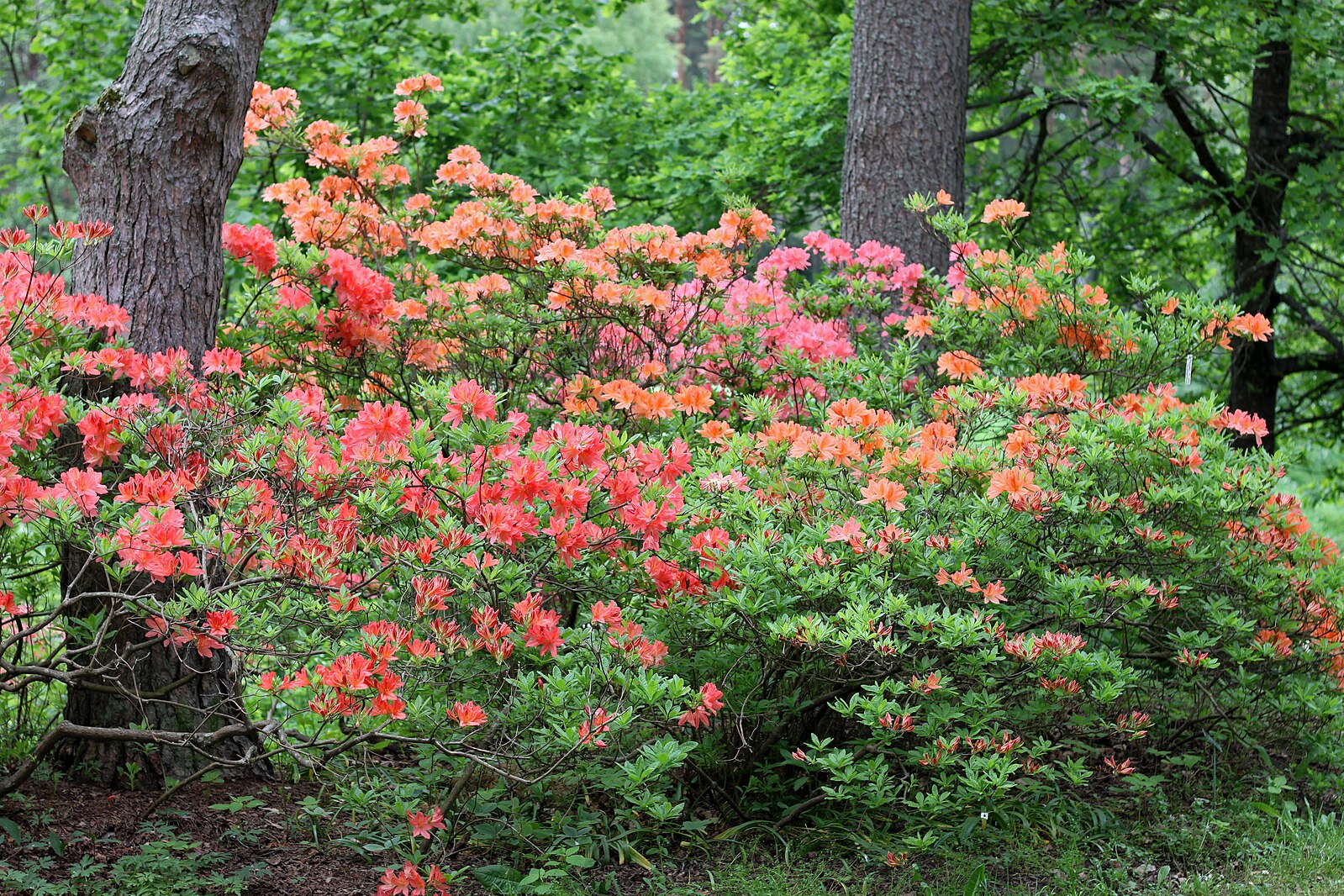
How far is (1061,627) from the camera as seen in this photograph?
2.98 meters

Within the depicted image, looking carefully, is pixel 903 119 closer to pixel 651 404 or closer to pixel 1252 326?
pixel 1252 326

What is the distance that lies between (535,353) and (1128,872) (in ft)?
7.72

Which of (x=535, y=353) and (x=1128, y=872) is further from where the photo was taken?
(x=535, y=353)

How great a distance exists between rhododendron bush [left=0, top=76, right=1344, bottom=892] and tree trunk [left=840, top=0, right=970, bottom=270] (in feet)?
3.95

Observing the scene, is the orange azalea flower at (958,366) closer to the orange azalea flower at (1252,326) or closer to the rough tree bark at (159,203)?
the orange azalea flower at (1252,326)

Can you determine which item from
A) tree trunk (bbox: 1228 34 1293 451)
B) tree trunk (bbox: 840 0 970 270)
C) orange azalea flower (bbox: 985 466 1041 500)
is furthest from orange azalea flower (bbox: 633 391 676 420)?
tree trunk (bbox: 1228 34 1293 451)

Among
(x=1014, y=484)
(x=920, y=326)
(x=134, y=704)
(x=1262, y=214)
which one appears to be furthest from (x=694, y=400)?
(x=1262, y=214)

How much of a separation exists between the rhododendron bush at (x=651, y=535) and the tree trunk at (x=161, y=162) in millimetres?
157

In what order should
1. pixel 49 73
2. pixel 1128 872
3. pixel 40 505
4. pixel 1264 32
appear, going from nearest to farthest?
1. pixel 40 505
2. pixel 1128 872
3. pixel 1264 32
4. pixel 49 73

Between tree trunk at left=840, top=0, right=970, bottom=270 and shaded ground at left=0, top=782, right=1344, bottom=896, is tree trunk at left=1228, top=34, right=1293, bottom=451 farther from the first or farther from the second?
shaded ground at left=0, top=782, right=1344, bottom=896

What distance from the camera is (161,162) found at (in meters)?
3.15

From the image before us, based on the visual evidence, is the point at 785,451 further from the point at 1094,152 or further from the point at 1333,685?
the point at 1094,152

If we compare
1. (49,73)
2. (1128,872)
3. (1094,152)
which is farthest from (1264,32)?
(49,73)

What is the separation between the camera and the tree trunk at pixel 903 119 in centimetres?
Answer: 517
